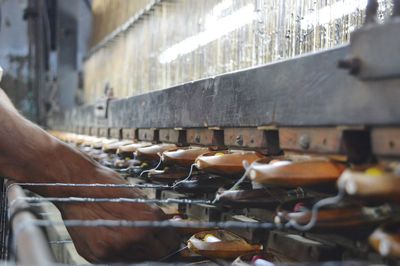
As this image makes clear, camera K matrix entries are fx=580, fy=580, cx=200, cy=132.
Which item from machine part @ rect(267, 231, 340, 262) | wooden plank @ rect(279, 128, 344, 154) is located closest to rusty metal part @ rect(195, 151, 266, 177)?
wooden plank @ rect(279, 128, 344, 154)

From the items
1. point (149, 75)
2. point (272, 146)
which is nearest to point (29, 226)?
point (272, 146)

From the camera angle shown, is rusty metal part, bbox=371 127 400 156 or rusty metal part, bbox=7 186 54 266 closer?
rusty metal part, bbox=7 186 54 266

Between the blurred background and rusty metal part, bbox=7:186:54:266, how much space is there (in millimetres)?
1314

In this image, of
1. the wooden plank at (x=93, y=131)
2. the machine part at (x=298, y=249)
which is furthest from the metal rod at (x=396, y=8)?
the wooden plank at (x=93, y=131)

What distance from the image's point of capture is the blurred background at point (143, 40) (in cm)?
266

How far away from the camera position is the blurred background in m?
2.66

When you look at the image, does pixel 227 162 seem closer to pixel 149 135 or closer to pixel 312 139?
A: pixel 312 139

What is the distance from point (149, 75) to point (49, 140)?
11.9ft

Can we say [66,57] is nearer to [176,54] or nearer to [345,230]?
[176,54]

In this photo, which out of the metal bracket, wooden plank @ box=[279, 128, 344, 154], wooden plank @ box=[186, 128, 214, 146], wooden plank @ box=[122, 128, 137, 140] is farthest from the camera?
the metal bracket

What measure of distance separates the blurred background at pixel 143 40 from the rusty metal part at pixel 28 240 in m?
1.31

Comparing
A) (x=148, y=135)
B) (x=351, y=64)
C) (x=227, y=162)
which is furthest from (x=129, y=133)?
(x=351, y=64)

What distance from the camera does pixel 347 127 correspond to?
4.71 feet

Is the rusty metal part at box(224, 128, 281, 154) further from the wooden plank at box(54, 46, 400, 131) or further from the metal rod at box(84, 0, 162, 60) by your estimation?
the metal rod at box(84, 0, 162, 60)
